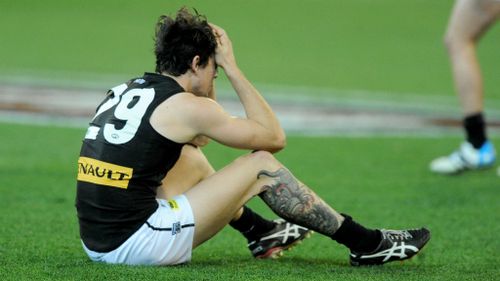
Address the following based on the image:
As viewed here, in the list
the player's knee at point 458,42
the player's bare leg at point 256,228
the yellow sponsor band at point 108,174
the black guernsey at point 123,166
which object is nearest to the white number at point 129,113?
the black guernsey at point 123,166

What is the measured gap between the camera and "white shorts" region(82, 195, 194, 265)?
18.2 feet

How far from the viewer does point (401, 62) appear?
56.3 ft

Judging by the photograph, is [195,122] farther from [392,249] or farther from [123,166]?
[392,249]

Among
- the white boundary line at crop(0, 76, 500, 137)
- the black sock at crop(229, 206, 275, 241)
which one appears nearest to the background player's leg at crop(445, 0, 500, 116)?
the white boundary line at crop(0, 76, 500, 137)

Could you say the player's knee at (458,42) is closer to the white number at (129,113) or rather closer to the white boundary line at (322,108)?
the white boundary line at (322,108)

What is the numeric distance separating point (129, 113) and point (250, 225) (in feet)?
3.84

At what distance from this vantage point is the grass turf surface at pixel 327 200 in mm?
5711

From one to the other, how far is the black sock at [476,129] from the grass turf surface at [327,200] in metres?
0.29

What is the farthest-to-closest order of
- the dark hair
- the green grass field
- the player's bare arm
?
the green grass field < the dark hair < the player's bare arm

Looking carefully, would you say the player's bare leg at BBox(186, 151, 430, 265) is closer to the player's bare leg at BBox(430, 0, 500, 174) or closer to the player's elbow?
the player's elbow

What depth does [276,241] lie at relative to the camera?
246 inches

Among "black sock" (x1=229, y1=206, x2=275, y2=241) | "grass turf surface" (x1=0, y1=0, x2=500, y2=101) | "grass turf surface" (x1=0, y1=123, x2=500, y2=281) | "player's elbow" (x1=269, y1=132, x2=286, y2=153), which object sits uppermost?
"player's elbow" (x1=269, y1=132, x2=286, y2=153)

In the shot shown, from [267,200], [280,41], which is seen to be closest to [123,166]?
[267,200]

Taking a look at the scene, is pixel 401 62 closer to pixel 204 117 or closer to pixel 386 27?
pixel 386 27
